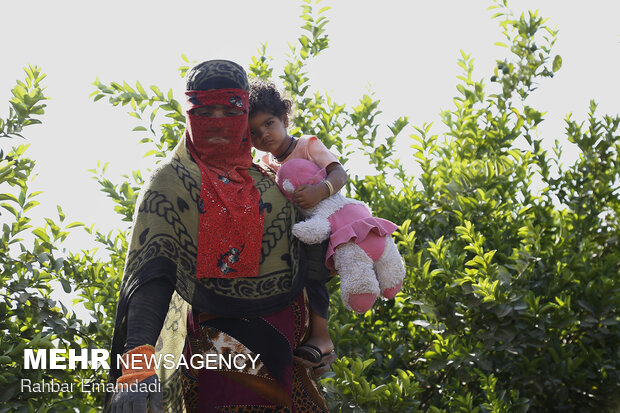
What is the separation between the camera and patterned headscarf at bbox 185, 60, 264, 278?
2330 millimetres

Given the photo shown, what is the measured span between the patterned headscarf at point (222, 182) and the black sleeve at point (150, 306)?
12 centimetres

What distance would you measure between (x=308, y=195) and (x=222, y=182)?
0.92 feet

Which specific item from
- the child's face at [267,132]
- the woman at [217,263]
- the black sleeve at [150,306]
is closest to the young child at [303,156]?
the child's face at [267,132]

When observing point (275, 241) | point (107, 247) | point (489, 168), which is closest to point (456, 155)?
point (489, 168)

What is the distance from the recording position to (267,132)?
2.61 metres

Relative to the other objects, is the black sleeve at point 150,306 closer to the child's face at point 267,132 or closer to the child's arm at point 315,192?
the child's arm at point 315,192

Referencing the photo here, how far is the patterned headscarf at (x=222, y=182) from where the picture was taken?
2.33 meters

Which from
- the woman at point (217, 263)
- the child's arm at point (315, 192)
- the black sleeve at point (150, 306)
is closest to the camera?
the black sleeve at point (150, 306)

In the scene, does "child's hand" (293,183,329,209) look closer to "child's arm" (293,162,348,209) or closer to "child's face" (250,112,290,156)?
"child's arm" (293,162,348,209)

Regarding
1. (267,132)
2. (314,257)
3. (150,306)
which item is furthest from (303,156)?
(150,306)

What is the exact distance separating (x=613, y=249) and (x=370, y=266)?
275cm

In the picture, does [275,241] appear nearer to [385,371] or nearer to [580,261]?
[385,371]

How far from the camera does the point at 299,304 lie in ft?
8.25

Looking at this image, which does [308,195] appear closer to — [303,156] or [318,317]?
[303,156]
